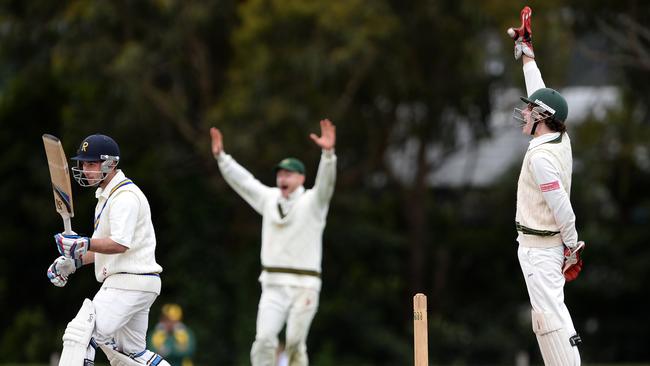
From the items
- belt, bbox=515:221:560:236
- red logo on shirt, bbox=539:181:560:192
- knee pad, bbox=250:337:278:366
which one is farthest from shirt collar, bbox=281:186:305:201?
red logo on shirt, bbox=539:181:560:192

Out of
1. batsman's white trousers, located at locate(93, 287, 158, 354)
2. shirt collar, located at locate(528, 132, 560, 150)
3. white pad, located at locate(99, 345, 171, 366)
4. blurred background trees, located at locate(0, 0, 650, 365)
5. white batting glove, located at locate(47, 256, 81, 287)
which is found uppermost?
blurred background trees, located at locate(0, 0, 650, 365)

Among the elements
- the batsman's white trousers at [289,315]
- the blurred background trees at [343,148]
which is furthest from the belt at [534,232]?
the blurred background trees at [343,148]

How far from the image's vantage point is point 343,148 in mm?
21531

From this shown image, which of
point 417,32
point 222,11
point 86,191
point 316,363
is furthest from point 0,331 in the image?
point 417,32

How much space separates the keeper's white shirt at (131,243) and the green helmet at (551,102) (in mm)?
2462

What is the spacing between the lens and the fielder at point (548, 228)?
24.6ft

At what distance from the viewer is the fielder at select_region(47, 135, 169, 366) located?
299 inches

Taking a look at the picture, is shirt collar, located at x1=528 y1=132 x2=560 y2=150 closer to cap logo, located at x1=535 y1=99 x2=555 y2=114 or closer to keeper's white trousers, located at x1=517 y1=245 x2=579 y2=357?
cap logo, located at x1=535 y1=99 x2=555 y2=114

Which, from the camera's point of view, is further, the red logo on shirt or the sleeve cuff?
the sleeve cuff

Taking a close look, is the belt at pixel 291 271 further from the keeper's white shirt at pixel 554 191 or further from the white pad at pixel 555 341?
the white pad at pixel 555 341

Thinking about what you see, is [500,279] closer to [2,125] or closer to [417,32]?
[417,32]

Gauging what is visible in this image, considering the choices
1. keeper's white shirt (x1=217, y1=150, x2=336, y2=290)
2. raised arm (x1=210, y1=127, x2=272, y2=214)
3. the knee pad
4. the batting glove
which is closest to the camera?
the batting glove

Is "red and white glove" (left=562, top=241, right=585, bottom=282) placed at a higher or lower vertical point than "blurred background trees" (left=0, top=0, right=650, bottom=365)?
lower

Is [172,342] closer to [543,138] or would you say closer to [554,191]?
[543,138]
